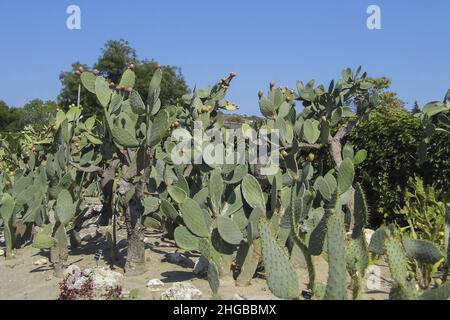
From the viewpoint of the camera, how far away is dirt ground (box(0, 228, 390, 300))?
294cm

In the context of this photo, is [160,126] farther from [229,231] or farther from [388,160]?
[388,160]

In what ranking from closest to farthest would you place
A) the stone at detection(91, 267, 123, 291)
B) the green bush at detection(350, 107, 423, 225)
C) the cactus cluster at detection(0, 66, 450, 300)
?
the cactus cluster at detection(0, 66, 450, 300) → the stone at detection(91, 267, 123, 291) → the green bush at detection(350, 107, 423, 225)

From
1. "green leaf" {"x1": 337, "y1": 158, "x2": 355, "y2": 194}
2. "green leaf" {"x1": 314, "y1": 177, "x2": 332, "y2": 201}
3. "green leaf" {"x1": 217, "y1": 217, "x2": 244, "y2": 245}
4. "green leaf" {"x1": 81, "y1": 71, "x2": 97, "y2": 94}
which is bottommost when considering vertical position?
"green leaf" {"x1": 217, "y1": 217, "x2": 244, "y2": 245}

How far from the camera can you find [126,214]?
11.1 feet

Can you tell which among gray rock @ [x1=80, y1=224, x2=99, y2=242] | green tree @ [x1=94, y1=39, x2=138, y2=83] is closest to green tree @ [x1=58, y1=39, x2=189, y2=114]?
green tree @ [x1=94, y1=39, x2=138, y2=83]

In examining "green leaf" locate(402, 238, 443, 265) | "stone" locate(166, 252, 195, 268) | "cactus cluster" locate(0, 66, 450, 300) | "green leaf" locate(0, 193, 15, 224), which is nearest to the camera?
"cactus cluster" locate(0, 66, 450, 300)

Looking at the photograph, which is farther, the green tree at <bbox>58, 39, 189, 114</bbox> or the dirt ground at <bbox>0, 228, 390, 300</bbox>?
the green tree at <bbox>58, 39, 189, 114</bbox>

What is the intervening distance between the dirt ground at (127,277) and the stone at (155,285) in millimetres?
29

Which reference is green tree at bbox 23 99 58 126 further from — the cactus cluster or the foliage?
the foliage

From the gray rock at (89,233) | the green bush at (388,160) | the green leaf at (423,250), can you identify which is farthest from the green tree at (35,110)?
the green leaf at (423,250)

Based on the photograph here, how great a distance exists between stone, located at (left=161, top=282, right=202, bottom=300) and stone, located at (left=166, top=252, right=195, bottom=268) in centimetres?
80

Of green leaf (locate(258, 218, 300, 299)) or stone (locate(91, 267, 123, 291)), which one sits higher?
green leaf (locate(258, 218, 300, 299))

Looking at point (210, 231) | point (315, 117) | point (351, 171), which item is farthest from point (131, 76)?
point (315, 117)

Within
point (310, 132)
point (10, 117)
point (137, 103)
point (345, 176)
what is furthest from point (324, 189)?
point (10, 117)
